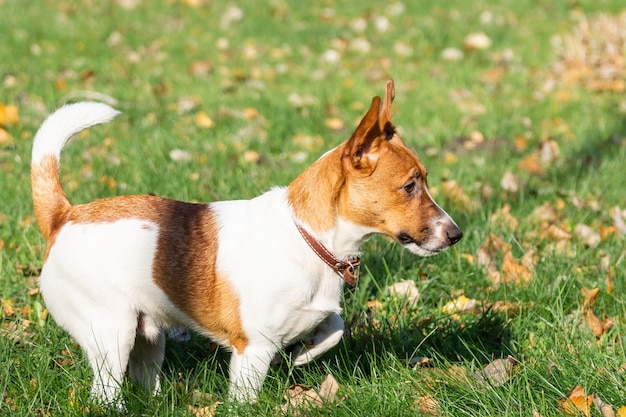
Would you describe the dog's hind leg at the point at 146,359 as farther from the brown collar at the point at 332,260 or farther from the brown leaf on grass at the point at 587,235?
the brown leaf on grass at the point at 587,235

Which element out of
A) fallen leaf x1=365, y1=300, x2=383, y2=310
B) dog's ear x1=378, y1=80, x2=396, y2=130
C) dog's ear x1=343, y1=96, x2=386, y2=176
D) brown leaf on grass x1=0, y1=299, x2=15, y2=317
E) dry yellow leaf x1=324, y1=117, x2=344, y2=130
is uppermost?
dog's ear x1=378, y1=80, x2=396, y2=130

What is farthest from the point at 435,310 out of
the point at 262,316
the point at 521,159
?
the point at 521,159

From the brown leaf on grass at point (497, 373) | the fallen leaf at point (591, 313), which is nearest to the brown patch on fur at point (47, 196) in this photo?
the brown leaf on grass at point (497, 373)

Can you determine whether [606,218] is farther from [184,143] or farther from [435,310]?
[184,143]

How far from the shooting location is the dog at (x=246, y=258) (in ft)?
10.5

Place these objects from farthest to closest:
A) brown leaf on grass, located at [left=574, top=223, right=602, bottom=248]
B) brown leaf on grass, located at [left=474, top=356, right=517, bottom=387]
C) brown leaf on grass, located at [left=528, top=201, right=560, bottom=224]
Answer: brown leaf on grass, located at [left=528, top=201, right=560, bottom=224]
brown leaf on grass, located at [left=574, top=223, right=602, bottom=248]
brown leaf on grass, located at [left=474, top=356, right=517, bottom=387]

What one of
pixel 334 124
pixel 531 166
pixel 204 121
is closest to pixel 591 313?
pixel 531 166

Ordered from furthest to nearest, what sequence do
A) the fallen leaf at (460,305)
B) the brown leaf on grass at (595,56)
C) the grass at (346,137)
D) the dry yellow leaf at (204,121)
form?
1. the brown leaf on grass at (595,56)
2. the dry yellow leaf at (204,121)
3. the fallen leaf at (460,305)
4. the grass at (346,137)

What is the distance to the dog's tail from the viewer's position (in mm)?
3545

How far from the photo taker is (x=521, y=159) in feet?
20.6

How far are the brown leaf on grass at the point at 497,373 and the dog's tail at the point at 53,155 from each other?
1.88 meters

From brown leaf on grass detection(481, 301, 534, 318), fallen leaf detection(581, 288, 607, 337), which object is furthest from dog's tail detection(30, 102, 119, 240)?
fallen leaf detection(581, 288, 607, 337)

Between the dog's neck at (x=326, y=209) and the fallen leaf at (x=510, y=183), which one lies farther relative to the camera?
the fallen leaf at (x=510, y=183)

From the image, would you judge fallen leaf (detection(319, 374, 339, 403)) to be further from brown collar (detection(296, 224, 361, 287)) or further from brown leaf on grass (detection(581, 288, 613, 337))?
brown leaf on grass (detection(581, 288, 613, 337))
